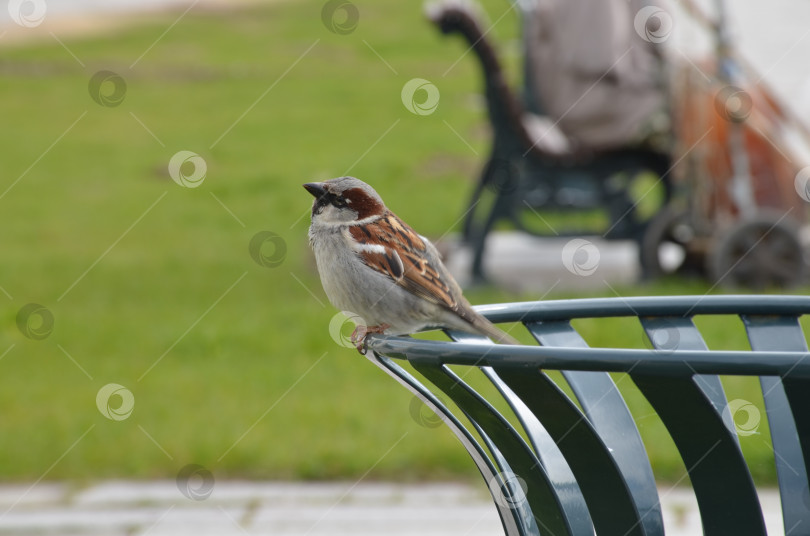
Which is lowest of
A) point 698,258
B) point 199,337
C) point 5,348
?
point 5,348

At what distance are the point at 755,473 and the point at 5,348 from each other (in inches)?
171

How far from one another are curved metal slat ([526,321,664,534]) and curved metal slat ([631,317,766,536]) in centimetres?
11

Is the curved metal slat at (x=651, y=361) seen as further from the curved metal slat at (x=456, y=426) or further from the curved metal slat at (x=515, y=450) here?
the curved metal slat at (x=456, y=426)

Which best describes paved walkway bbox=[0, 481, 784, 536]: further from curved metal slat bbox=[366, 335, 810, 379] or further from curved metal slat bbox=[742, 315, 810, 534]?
curved metal slat bbox=[366, 335, 810, 379]

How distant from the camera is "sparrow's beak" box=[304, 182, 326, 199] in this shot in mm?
2142

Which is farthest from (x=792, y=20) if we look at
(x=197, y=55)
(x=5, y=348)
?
(x=197, y=55)

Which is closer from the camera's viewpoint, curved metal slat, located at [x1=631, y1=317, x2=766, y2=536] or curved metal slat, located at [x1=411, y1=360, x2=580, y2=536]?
curved metal slat, located at [x1=631, y1=317, x2=766, y2=536]

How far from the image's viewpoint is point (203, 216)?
10.4 meters

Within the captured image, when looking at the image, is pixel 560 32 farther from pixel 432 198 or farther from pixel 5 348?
pixel 5 348

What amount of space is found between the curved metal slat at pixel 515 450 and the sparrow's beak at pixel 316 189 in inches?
22.5

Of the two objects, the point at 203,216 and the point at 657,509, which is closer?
the point at 657,509

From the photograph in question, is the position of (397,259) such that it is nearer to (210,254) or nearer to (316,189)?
(316,189)

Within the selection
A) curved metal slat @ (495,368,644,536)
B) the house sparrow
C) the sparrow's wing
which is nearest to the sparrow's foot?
the house sparrow

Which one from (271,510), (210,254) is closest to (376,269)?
(271,510)
